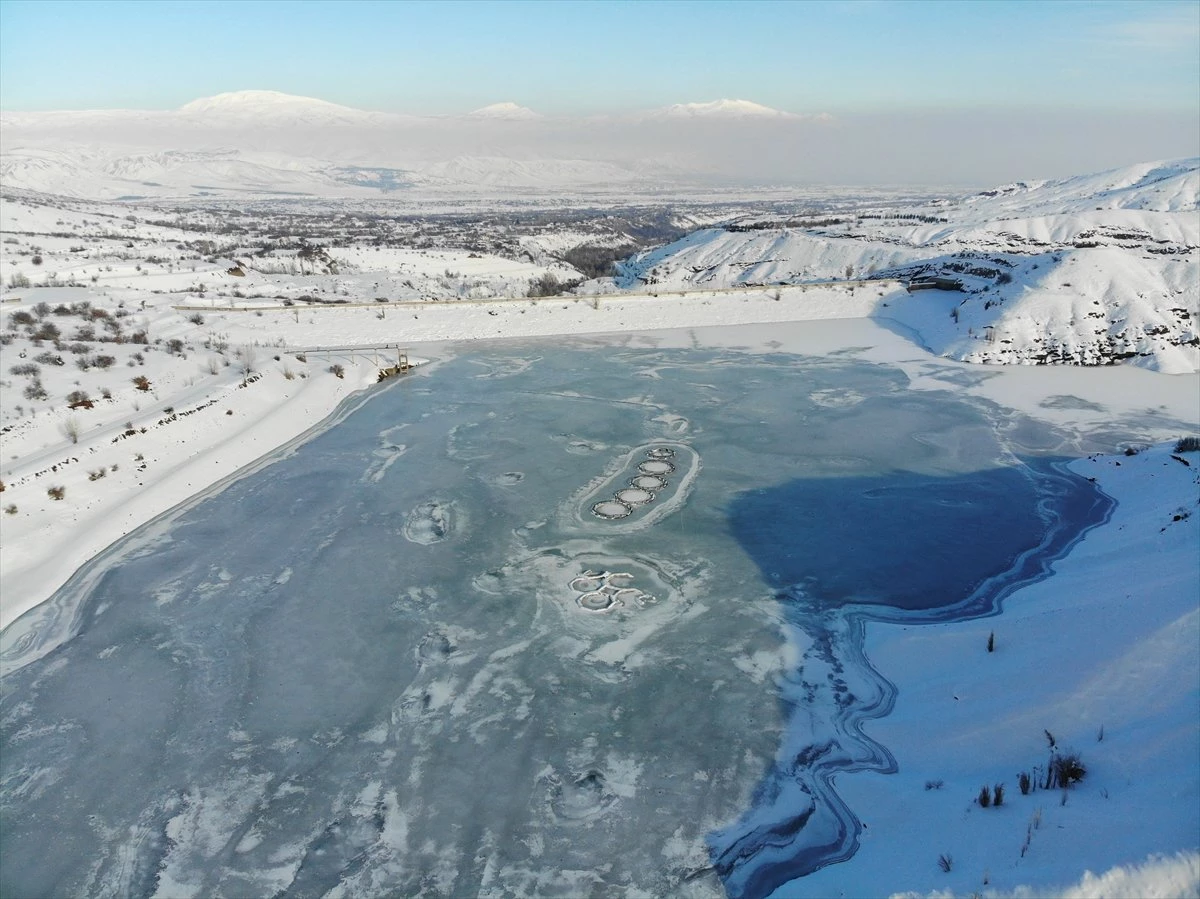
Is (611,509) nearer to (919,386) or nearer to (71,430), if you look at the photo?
(71,430)

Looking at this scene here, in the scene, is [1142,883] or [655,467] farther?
[655,467]

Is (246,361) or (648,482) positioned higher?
(246,361)

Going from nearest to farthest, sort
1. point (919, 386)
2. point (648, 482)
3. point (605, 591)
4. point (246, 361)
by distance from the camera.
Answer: point (605, 591), point (648, 482), point (919, 386), point (246, 361)

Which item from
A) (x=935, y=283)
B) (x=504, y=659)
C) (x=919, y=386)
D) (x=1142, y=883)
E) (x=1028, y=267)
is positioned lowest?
(x=504, y=659)

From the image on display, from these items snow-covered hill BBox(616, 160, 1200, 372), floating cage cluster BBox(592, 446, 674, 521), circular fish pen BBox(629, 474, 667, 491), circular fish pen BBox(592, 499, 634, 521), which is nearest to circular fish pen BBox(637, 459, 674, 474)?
floating cage cluster BBox(592, 446, 674, 521)

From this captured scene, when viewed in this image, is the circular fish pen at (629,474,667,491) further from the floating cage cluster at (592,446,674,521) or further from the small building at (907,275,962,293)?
the small building at (907,275,962,293)

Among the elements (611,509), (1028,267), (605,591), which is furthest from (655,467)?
(1028,267)
